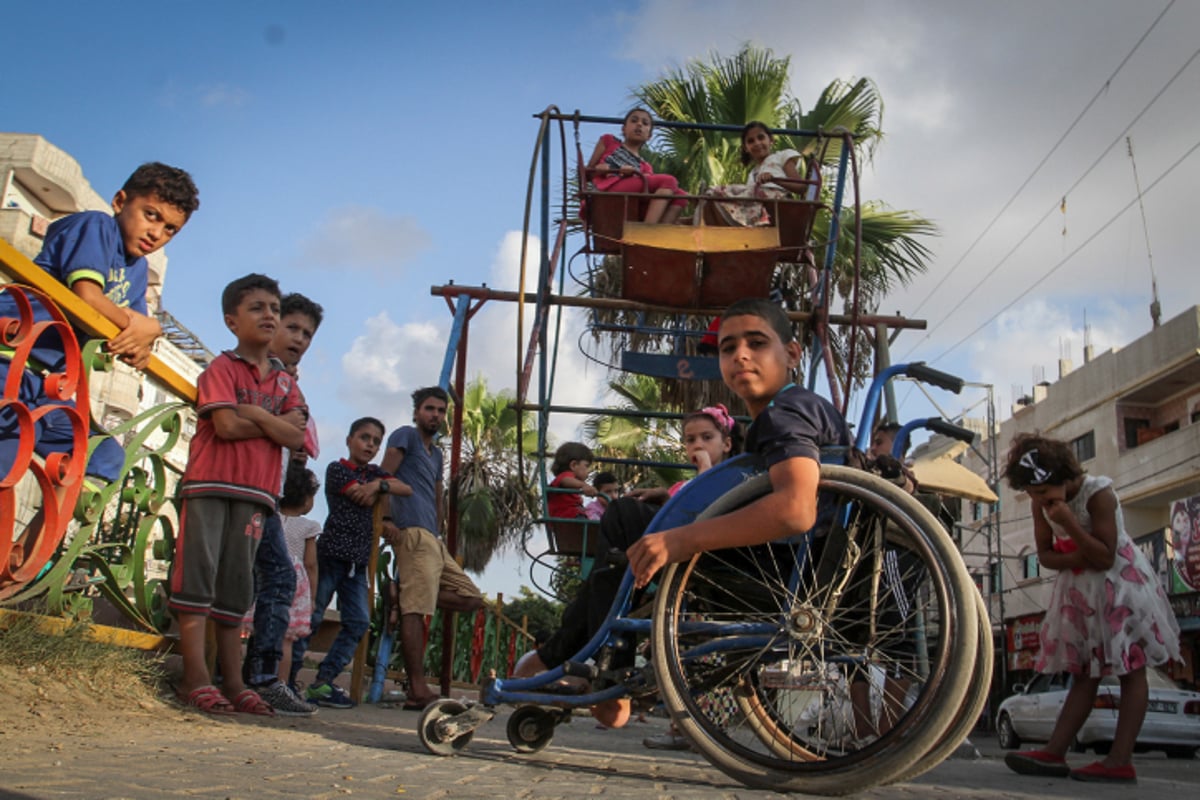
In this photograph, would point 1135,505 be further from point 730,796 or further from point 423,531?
point 730,796

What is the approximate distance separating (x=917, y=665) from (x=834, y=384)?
3.77 metres

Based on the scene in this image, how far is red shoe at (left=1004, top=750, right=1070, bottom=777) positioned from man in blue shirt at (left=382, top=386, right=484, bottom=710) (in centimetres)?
290

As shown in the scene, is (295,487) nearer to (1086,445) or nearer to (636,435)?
(636,435)

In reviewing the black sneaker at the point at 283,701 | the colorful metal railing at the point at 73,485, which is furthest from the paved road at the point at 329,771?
the colorful metal railing at the point at 73,485

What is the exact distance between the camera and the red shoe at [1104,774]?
3.43m

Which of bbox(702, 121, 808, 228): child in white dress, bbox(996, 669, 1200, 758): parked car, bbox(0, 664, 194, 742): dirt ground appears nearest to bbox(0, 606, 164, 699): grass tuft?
bbox(0, 664, 194, 742): dirt ground

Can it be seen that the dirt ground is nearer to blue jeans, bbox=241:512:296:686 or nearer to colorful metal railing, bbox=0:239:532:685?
colorful metal railing, bbox=0:239:532:685

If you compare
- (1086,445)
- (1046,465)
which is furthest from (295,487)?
(1086,445)

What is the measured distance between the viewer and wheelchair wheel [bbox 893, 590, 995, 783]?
2070mm

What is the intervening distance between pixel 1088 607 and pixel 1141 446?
879 inches

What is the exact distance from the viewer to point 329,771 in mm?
2070

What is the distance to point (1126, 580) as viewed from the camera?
3711mm

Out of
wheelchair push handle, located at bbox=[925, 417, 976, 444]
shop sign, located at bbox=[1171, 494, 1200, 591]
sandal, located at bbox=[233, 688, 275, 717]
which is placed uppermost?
shop sign, located at bbox=[1171, 494, 1200, 591]

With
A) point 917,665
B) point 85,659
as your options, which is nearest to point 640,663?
point 917,665
